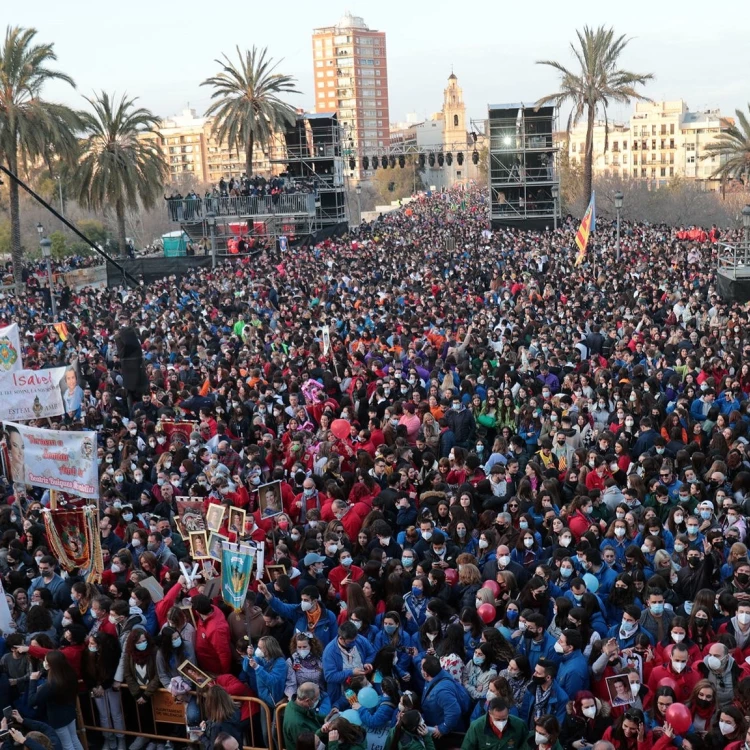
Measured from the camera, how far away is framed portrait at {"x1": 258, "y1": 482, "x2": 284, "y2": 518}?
1049cm

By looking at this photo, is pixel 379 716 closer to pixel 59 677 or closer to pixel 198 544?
pixel 59 677

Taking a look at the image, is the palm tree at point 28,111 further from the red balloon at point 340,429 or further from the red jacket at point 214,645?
the red jacket at point 214,645

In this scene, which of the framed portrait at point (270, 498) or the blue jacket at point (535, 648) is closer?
the blue jacket at point (535, 648)

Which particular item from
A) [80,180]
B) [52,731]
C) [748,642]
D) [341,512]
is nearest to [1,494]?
[341,512]

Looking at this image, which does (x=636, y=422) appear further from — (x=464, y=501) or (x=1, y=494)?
(x=1, y=494)

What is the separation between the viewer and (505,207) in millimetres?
50281

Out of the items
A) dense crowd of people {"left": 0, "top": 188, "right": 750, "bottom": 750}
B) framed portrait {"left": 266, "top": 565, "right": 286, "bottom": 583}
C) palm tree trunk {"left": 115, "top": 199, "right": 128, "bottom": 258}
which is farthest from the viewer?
palm tree trunk {"left": 115, "top": 199, "right": 128, "bottom": 258}

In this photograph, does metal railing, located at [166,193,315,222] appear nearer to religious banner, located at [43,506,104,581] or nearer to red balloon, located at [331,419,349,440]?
red balloon, located at [331,419,349,440]

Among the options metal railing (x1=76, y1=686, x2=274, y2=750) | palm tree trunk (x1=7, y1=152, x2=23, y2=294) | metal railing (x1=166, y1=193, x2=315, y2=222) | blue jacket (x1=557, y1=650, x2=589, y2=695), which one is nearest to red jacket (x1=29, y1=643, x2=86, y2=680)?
metal railing (x1=76, y1=686, x2=274, y2=750)

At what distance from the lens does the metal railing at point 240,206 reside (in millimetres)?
40688

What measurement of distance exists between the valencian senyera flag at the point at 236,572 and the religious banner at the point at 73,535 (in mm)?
1787

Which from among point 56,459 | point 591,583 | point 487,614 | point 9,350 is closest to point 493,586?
point 487,614

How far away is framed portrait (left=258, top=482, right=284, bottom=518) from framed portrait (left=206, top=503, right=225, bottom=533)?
1321 millimetres

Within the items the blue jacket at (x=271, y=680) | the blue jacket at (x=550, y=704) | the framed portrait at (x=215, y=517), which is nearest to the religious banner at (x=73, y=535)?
the framed portrait at (x=215, y=517)
